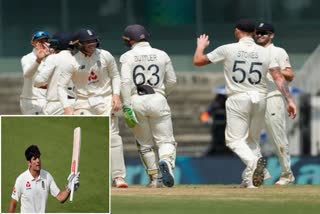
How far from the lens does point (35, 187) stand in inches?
484

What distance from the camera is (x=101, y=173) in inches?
486

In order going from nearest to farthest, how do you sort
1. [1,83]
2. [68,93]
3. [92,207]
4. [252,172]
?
[92,207]
[252,172]
[68,93]
[1,83]

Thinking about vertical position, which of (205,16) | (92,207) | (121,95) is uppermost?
(205,16)

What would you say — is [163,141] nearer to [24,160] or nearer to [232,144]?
[232,144]

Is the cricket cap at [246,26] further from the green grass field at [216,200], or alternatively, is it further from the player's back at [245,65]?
the green grass field at [216,200]

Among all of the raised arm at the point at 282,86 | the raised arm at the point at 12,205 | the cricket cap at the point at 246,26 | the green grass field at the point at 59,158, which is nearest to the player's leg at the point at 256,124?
the raised arm at the point at 282,86

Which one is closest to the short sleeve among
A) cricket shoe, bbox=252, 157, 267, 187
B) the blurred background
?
cricket shoe, bbox=252, 157, 267, 187

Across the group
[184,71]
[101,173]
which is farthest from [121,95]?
[184,71]

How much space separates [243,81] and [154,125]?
1.09m

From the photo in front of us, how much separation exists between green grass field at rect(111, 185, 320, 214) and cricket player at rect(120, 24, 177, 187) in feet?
1.47

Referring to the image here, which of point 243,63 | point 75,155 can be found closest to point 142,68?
point 243,63

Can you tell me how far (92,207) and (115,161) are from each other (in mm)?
5425

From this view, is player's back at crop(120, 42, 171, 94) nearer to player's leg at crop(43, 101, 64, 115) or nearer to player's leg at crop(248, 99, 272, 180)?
player's leg at crop(248, 99, 272, 180)

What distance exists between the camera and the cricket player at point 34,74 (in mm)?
19250
